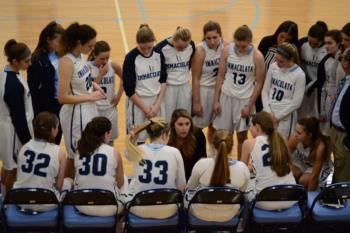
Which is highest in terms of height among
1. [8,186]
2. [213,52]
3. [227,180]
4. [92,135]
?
[213,52]

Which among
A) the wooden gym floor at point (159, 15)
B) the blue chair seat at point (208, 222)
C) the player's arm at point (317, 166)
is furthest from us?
the wooden gym floor at point (159, 15)

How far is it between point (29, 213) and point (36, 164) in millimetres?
404

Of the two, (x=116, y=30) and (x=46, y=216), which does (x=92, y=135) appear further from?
(x=116, y=30)

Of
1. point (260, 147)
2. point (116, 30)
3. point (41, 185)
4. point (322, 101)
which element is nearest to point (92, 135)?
point (41, 185)

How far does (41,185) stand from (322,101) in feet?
10.8

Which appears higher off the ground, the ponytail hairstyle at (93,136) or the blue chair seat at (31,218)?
the ponytail hairstyle at (93,136)

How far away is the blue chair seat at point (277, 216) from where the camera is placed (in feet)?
15.0

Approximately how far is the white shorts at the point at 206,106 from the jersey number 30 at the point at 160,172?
2223 mm

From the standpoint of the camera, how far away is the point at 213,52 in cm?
643

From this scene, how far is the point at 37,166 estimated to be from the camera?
15.0ft

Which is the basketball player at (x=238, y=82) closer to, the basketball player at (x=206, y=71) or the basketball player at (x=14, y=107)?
the basketball player at (x=206, y=71)

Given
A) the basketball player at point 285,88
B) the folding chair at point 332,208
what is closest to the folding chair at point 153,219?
the folding chair at point 332,208

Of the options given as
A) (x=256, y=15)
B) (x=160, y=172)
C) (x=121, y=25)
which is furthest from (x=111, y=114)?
(x=256, y=15)

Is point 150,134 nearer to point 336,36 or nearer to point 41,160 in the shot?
point 41,160
